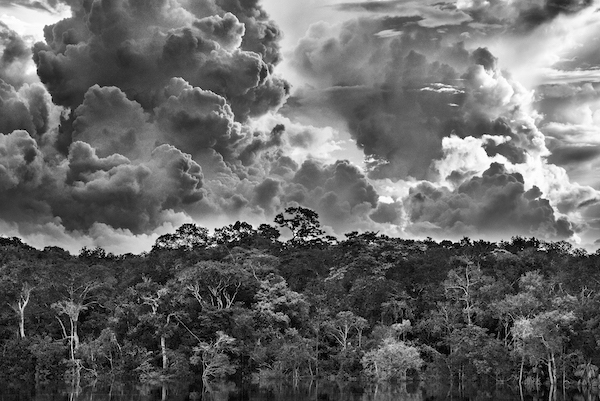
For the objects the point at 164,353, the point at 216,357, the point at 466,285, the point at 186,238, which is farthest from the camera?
the point at 186,238

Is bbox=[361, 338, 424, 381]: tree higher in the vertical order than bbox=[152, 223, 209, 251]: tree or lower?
lower

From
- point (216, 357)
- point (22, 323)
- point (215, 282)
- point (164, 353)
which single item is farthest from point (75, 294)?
point (216, 357)

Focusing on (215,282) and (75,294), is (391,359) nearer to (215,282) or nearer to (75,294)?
(215,282)

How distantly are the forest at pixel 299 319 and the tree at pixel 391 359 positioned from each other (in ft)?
0.33

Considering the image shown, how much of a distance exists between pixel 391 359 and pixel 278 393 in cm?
1035

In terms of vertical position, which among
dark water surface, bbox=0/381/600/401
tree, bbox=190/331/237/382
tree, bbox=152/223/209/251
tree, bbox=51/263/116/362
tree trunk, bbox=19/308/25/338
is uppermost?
tree, bbox=152/223/209/251

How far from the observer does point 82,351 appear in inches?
2106

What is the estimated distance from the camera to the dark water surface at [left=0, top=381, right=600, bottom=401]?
133 feet

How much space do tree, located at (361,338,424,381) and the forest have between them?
0.10 m

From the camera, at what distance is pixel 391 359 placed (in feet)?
168

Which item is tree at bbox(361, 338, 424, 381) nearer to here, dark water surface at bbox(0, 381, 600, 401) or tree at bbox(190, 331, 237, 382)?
dark water surface at bbox(0, 381, 600, 401)

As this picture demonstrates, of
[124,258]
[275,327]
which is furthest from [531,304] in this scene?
[124,258]

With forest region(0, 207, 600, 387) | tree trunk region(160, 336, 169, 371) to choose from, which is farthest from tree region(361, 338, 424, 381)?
tree trunk region(160, 336, 169, 371)

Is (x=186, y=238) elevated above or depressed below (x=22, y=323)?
above
